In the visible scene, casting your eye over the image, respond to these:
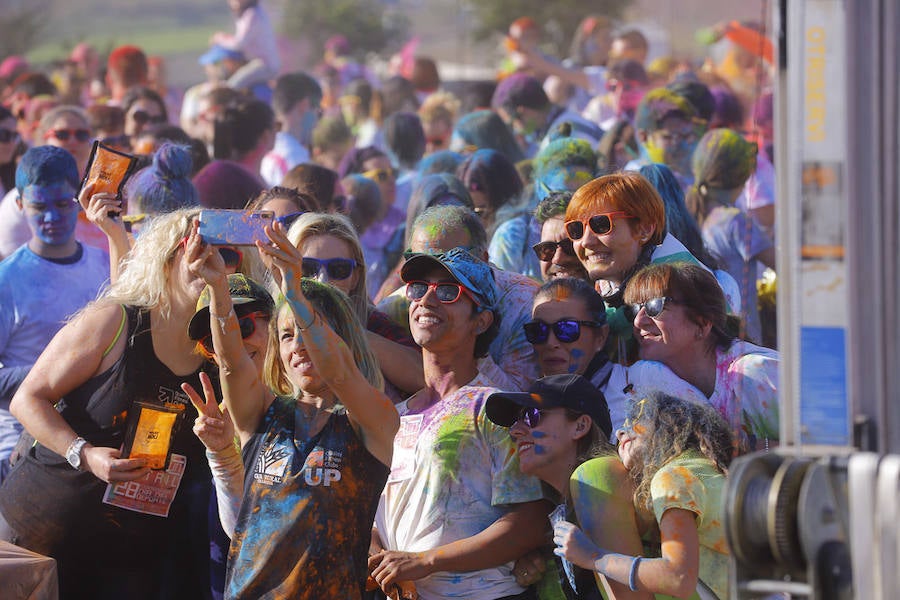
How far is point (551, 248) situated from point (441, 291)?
3.31 feet

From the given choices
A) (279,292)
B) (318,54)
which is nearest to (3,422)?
(279,292)

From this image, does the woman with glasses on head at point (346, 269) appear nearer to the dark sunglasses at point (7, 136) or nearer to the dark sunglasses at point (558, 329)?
the dark sunglasses at point (558, 329)

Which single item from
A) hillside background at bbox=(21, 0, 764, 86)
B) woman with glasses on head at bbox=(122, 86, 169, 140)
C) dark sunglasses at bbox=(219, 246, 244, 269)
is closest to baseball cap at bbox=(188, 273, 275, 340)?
dark sunglasses at bbox=(219, 246, 244, 269)

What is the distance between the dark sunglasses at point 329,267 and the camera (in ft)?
15.5

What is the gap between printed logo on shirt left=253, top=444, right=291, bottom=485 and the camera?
156 inches

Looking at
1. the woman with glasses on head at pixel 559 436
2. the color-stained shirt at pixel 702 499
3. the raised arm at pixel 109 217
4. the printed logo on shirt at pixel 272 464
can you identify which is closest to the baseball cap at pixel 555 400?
the woman with glasses on head at pixel 559 436

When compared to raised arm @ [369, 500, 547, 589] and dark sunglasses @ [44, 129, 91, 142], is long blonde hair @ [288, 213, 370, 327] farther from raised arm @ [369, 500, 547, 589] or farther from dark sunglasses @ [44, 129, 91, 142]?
dark sunglasses @ [44, 129, 91, 142]

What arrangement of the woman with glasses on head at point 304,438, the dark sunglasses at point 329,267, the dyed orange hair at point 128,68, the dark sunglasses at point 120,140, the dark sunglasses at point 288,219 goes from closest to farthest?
the woman with glasses on head at point 304,438 < the dark sunglasses at point 329,267 < the dark sunglasses at point 288,219 < the dark sunglasses at point 120,140 < the dyed orange hair at point 128,68

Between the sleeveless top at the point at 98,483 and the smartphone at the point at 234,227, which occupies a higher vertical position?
the smartphone at the point at 234,227

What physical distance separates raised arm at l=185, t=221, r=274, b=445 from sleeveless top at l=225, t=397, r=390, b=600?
0.33 feet

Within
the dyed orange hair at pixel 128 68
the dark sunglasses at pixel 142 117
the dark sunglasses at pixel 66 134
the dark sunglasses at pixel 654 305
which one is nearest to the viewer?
the dark sunglasses at pixel 654 305

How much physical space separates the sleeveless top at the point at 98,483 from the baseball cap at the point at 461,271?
2.75ft

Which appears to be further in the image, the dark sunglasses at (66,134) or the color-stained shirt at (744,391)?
the dark sunglasses at (66,134)

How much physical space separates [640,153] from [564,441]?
4.63m
